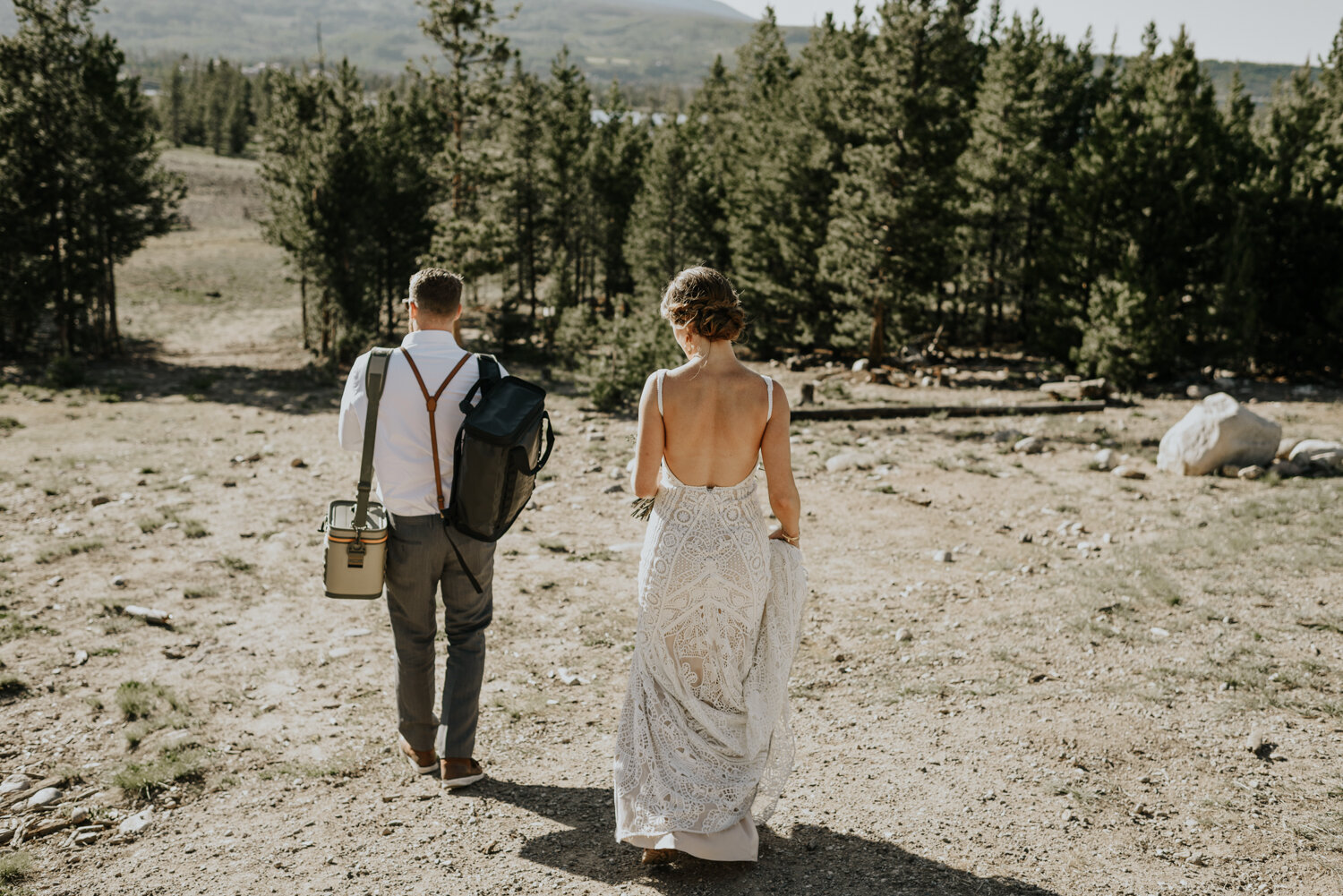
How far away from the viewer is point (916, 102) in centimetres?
2302

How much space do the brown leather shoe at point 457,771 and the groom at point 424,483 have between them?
0.26m

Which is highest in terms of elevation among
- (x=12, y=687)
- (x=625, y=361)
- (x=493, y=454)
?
(x=493, y=454)

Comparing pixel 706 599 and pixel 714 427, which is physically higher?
pixel 714 427

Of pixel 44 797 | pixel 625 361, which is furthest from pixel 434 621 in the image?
pixel 625 361

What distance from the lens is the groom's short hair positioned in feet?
14.3

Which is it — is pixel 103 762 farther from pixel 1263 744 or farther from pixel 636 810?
pixel 1263 744

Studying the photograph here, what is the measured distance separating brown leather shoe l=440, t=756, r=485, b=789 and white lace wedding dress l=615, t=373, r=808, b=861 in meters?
1.17

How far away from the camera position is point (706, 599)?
155 inches

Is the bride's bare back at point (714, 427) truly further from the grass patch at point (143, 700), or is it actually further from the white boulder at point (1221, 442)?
the white boulder at point (1221, 442)

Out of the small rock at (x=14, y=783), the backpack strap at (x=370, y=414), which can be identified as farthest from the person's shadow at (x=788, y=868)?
the small rock at (x=14, y=783)

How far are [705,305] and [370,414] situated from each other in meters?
1.73

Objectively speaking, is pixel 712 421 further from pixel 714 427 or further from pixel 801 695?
pixel 801 695

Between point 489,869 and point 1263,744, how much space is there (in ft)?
14.5

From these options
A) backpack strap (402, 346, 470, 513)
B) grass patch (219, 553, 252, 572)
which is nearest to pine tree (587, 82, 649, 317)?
grass patch (219, 553, 252, 572)
